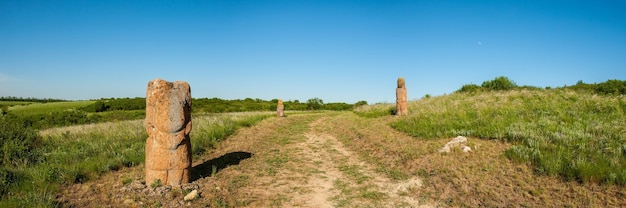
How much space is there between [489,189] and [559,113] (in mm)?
8041

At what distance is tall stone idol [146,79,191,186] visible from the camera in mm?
6516

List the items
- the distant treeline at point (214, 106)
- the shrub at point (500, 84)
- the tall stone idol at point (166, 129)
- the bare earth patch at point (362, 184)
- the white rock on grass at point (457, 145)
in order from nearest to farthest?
1. the bare earth patch at point (362, 184)
2. the tall stone idol at point (166, 129)
3. the white rock on grass at point (457, 145)
4. the shrub at point (500, 84)
5. the distant treeline at point (214, 106)

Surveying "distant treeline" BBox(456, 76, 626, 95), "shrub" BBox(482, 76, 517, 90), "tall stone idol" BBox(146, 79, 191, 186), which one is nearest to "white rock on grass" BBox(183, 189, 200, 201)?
"tall stone idol" BBox(146, 79, 191, 186)

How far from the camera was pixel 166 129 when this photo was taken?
6.55m

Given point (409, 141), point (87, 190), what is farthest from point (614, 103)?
point (87, 190)

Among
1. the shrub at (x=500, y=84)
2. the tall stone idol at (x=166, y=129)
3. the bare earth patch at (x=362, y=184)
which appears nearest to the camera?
the bare earth patch at (x=362, y=184)

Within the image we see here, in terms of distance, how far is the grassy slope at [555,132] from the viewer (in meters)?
6.18

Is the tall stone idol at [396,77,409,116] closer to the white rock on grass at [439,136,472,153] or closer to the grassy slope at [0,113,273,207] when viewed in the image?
the white rock on grass at [439,136,472,153]

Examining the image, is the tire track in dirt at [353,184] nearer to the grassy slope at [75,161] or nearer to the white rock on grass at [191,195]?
the white rock on grass at [191,195]

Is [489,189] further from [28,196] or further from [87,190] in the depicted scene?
[28,196]

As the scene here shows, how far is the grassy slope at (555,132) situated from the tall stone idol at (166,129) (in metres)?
7.29

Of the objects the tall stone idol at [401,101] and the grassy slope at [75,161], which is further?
the tall stone idol at [401,101]

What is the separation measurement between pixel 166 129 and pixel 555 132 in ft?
31.7

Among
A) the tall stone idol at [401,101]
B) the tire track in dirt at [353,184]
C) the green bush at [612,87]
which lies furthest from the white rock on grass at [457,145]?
the green bush at [612,87]
